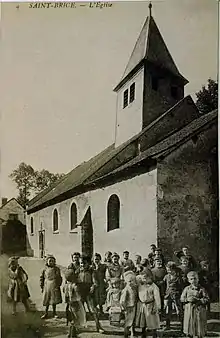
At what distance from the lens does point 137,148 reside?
56.0 inches

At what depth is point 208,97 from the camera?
1.42 meters

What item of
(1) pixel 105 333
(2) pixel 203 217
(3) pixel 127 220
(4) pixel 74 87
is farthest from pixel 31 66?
(1) pixel 105 333

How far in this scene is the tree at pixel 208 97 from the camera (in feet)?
4.65

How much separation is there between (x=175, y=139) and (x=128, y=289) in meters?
0.40

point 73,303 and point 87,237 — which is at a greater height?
point 87,237

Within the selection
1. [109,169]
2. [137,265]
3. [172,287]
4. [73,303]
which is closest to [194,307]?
[172,287]

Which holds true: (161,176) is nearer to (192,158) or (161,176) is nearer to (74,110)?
(192,158)

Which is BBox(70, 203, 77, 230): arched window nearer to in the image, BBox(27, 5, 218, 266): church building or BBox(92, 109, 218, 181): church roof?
BBox(27, 5, 218, 266): church building

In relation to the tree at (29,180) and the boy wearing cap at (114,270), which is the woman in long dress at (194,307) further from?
the tree at (29,180)

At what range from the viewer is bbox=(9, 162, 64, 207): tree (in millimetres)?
1409

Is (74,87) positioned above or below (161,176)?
above

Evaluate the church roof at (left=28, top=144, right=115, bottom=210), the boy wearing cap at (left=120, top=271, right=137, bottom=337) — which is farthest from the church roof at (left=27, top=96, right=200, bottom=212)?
the boy wearing cap at (left=120, top=271, right=137, bottom=337)

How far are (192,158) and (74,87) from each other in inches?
13.8

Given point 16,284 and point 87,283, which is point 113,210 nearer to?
point 87,283
